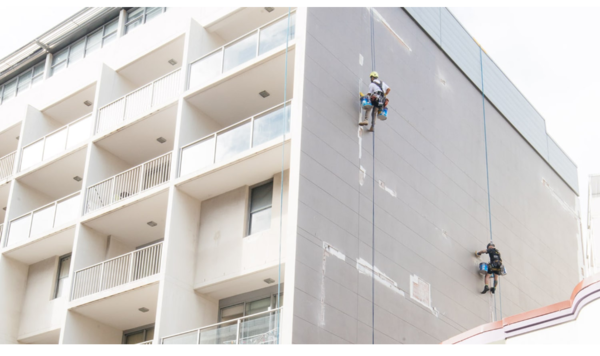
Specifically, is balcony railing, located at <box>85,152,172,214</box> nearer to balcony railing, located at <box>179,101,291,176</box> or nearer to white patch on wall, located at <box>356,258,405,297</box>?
balcony railing, located at <box>179,101,291,176</box>

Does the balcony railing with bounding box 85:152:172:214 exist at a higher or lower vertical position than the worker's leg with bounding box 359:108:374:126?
lower

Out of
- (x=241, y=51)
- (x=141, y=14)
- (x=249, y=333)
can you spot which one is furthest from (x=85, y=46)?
(x=249, y=333)

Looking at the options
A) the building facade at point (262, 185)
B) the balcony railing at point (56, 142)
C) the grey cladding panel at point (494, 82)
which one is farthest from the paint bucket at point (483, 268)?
the balcony railing at point (56, 142)

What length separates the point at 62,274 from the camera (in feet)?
84.2

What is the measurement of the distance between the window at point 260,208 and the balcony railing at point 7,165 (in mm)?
11319

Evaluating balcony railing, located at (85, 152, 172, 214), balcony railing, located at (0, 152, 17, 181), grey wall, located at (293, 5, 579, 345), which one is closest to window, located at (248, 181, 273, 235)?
grey wall, located at (293, 5, 579, 345)

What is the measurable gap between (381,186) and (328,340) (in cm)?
500

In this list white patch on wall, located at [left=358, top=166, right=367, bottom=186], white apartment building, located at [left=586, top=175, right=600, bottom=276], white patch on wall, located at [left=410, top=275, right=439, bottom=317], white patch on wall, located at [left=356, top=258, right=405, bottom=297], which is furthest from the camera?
white apartment building, located at [left=586, top=175, right=600, bottom=276]

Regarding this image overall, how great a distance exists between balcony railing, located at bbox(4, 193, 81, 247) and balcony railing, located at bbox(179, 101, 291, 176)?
4500mm

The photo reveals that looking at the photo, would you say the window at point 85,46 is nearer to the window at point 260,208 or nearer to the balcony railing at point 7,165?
the balcony railing at point 7,165

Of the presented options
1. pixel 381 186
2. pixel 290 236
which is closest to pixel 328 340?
pixel 290 236

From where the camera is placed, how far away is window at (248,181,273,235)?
2040 cm

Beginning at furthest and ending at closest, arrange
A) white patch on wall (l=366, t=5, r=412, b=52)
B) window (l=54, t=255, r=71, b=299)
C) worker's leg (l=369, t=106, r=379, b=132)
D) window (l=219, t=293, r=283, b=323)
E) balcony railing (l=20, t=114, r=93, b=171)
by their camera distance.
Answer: balcony railing (l=20, t=114, r=93, b=171), window (l=54, t=255, r=71, b=299), white patch on wall (l=366, t=5, r=412, b=52), worker's leg (l=369, t=106, r=379, b=132), window (l=219, t=293, r=283, b=323)

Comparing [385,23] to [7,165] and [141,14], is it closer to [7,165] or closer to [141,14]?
[141,14]
